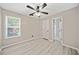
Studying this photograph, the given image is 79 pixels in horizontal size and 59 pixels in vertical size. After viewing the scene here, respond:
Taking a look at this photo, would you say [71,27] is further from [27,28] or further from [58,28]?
[27,28]

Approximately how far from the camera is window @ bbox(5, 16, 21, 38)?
167 cm

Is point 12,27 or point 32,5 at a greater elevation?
point 32,5

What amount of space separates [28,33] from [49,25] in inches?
15.9

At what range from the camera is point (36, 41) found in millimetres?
1729

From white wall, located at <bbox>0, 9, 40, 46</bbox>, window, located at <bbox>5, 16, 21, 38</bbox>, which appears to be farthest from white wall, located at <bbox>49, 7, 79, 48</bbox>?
window, located at <bbox>5, 16, 21, 38</bbox>

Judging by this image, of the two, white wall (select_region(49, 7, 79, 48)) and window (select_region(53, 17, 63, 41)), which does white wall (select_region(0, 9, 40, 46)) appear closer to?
window (select_region(53, 17, 63, 41))

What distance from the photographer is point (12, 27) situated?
170 centimetres

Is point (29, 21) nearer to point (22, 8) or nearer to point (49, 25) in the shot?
point (22, 8)

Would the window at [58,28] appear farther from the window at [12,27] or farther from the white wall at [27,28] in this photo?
the window at [12,27]

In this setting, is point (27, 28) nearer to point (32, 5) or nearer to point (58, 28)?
point (32, 5)

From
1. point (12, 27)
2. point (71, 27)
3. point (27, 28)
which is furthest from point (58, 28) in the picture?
point (12, 27)

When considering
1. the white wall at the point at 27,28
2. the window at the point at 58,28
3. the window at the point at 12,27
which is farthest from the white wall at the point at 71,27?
the window at the point at 12,27

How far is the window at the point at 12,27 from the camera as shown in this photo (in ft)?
5.49

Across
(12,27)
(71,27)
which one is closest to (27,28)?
(12,27)
